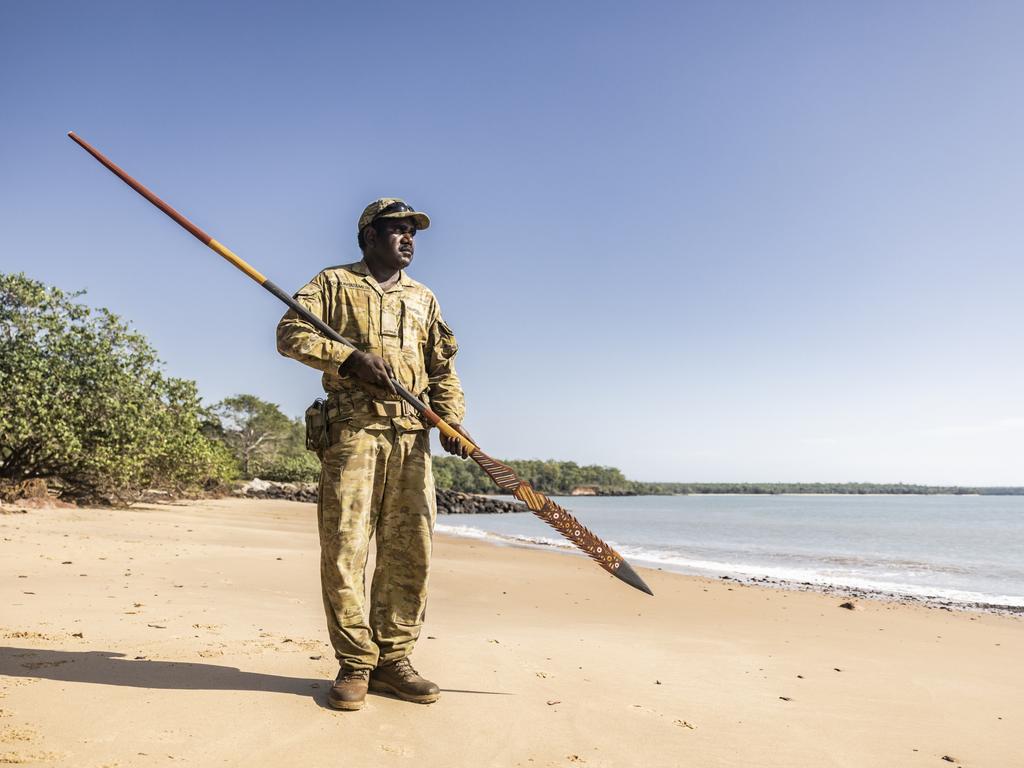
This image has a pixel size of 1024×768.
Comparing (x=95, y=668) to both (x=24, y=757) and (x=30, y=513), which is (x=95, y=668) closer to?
(x=24, y=757)

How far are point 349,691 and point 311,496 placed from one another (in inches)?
1780

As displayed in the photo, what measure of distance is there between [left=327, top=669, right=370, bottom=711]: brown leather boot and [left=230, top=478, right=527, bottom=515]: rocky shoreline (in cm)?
3982

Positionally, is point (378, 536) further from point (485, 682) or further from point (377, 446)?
point (485, 682)

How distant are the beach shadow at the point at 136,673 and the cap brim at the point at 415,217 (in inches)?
102

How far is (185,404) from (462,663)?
21.5 metres

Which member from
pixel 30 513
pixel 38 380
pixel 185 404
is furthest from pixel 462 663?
pixel 185 404

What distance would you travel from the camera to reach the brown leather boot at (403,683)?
3.45 metres

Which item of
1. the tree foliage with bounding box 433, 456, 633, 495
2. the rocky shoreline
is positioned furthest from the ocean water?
the tree foliage with bounding box 433, 456, 633, 495

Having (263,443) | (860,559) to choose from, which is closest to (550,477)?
(263,443)

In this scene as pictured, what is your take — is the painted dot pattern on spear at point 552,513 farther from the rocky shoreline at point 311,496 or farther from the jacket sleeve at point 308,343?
the rocky shoreline at point 311,496

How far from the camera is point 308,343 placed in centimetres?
356

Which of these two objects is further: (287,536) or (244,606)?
(287,536)

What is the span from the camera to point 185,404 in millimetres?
22969

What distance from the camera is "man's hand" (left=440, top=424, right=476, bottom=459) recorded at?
3963 millimetres
